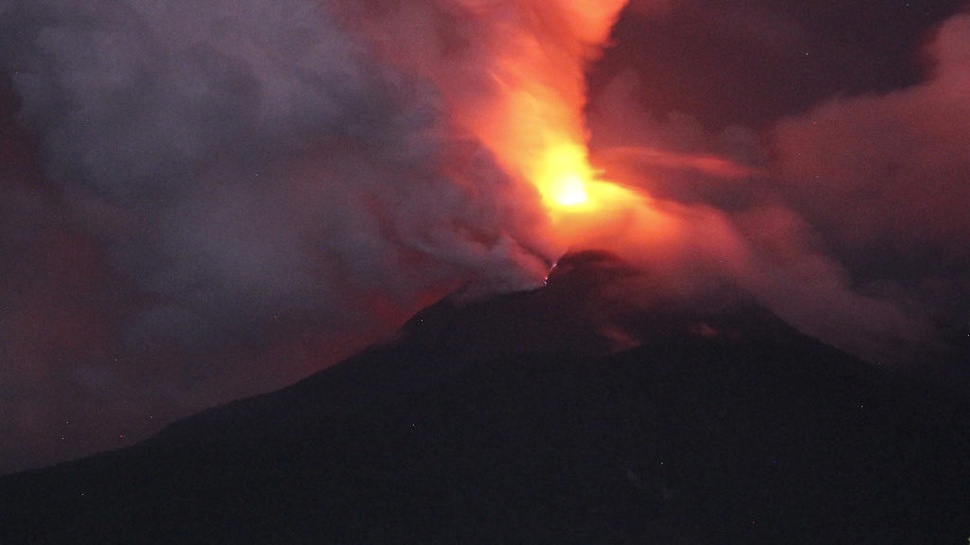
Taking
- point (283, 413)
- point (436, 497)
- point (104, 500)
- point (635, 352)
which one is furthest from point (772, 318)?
point (104, 500)

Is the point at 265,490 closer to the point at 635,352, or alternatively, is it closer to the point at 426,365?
the point at 426,365

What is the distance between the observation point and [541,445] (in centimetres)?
3052

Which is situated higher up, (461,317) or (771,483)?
(461,317)

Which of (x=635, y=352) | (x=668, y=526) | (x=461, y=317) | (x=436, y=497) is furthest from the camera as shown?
(x=461, y=317)

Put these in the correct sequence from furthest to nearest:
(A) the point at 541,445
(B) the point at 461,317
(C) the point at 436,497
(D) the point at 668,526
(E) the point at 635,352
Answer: (B) the point at 461,317, (E) the point at 635,352, (A) the point at 541,445, (C) the point at 436,497, (D) the point at 668,526

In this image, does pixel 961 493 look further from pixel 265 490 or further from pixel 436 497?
pixel 265 490

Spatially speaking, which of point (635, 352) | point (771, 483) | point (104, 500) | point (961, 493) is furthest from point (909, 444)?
point (104, 500)

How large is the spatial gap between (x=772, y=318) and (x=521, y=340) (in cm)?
899

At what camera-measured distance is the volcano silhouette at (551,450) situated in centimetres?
2725

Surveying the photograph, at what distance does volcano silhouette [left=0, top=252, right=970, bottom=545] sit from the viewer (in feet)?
89.4

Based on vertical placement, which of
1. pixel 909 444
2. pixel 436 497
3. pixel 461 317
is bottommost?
pixel 436 497

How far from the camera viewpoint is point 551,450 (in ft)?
99.0

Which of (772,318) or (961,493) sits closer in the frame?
(961,493)

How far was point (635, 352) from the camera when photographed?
33469mm
